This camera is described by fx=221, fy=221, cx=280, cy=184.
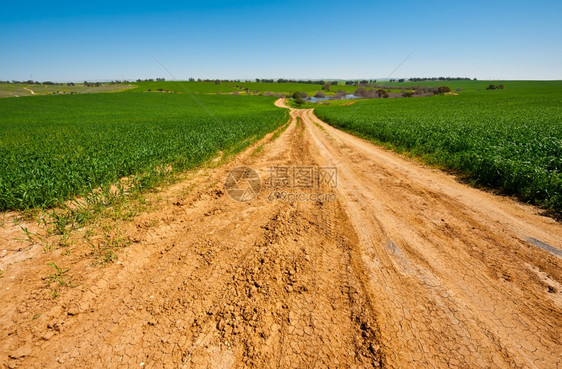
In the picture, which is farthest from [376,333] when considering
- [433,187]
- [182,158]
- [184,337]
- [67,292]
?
[182,158]

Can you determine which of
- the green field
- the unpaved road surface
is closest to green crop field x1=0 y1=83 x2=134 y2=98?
the green field

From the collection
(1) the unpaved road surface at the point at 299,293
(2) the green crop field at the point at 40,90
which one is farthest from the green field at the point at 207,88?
(1) the unpaved road surface at the point at 299,293

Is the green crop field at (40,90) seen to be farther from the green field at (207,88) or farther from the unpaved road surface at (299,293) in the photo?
the unpaved road surface at (299,293)

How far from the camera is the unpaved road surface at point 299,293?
250cm

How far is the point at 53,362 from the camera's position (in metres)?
2.40

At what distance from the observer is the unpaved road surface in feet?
8.20

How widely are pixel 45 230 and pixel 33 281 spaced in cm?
188

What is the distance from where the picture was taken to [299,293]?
3.26m

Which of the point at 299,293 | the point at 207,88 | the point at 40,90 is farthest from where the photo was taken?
the point at 207,88

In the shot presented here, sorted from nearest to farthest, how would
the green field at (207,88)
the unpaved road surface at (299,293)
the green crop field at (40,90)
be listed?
1. the unpaved road surface at (299,293)
2. the green crop field at (40,90)
3. the green field at (207,88)

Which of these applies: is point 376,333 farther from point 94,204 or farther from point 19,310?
point 94,204

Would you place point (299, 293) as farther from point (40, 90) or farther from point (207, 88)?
point (40, 90)

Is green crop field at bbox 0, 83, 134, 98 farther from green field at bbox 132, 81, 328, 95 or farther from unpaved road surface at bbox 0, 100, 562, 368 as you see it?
unpaved road surface at bbox 0, 100, 562, 368

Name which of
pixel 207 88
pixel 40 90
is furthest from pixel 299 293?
pixel 40 90
